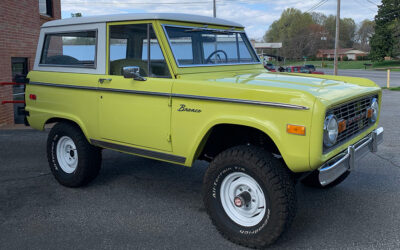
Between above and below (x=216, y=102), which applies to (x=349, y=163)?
below

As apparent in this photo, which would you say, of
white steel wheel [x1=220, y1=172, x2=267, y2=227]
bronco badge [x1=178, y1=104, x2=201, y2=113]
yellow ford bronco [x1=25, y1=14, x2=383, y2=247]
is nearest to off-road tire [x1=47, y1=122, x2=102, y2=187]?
yellow ford bronco [x1=25, y1=14, x2=383, y2=247]

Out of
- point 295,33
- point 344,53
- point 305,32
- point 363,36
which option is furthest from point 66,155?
point 363,36

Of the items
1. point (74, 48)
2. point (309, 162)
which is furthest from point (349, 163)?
point (74, 48)

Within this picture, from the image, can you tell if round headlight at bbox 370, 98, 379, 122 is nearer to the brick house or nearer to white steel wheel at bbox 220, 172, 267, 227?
white steel wheel at bbox 220, 172, 267, 227

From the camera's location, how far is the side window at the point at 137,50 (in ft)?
13.6

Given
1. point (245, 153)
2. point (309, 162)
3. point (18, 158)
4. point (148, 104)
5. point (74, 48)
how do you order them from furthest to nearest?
1. point (18, 158)
2. point (74, 48)
3. point (148, 104)
4. point (245, 153)
5. point (309, 162)

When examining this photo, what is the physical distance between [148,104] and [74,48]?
150 centimetres

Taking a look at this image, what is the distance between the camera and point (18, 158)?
6.59 m

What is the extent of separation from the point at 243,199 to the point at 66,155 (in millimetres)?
2572

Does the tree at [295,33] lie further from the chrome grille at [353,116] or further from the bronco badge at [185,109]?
the bronco badge at [185,109]

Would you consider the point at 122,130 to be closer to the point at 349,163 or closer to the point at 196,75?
the point at 196,75

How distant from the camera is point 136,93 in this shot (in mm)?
4180

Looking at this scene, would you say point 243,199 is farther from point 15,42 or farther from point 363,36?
point 363,36

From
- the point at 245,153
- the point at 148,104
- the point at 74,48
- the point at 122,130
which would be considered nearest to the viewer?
the point at 245,153
